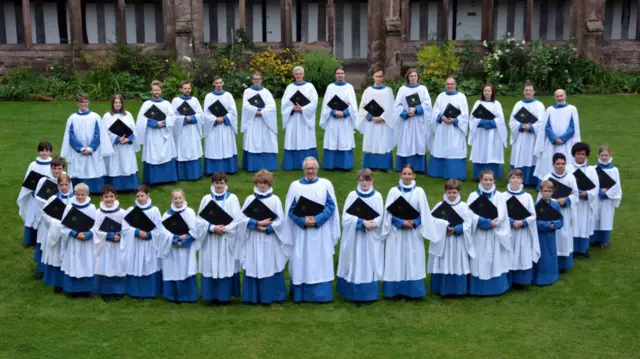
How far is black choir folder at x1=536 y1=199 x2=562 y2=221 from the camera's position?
11.6 metres

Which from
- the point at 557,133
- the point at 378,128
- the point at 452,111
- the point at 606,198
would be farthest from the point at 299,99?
the point at 606,198

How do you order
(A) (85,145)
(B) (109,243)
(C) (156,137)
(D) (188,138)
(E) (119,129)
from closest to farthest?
(B) (109,243) < (A) (85,145) < (E) (119,129) < (C) (156,137) < (D) (188,138)

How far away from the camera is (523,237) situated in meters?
11.3

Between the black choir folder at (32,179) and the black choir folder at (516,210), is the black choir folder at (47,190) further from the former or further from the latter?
the black choir folder at (516,210)

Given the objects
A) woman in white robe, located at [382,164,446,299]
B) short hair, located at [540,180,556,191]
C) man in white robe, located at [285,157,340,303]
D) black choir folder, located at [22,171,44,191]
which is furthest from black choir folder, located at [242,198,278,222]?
short hair, located at [540,180,556,191]

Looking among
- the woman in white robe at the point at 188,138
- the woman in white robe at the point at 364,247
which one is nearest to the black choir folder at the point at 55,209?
the woman in white robe at the point at 364,247

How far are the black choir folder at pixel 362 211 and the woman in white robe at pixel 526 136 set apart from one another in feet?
19.2

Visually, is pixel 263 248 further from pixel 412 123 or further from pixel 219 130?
pixel 412 123

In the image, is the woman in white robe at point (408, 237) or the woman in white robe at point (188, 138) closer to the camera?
the woman in white robe at point (408, 237)

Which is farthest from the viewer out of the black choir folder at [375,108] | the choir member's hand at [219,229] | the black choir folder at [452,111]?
the black choir folder at [375,108]

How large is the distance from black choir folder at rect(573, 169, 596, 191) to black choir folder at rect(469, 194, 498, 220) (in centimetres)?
212

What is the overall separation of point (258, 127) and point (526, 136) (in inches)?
194

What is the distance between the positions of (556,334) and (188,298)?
175 inches

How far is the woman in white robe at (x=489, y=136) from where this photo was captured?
623 inches
